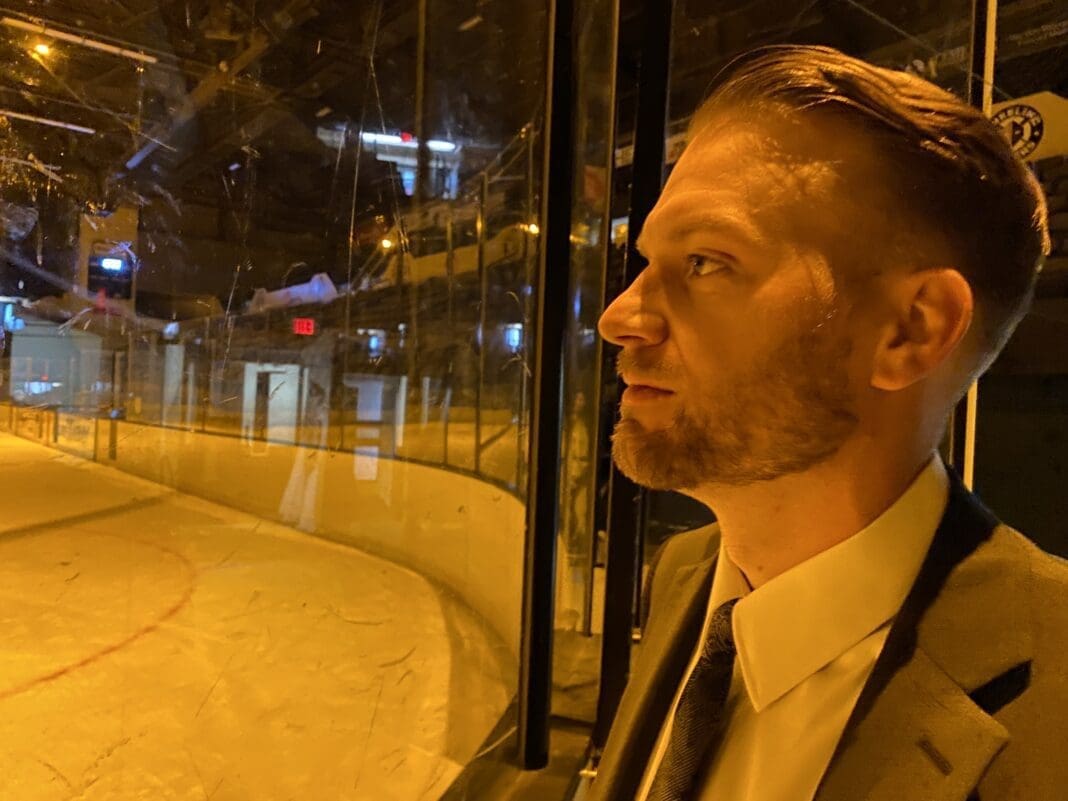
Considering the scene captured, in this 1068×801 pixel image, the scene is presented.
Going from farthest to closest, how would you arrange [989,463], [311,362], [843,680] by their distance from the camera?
[311,362]
[989,463]
[843,680]

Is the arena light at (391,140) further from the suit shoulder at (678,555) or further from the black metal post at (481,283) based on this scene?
the suit shoulder at (678,555)

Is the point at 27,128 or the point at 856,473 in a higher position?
the point at 27,128

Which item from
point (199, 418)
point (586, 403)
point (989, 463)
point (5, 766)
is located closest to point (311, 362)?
point (199, 418)

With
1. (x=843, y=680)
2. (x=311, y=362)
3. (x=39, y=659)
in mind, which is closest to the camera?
(x=843, y=680)

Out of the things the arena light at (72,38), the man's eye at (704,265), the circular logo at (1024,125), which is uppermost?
the arena light at (72,38)

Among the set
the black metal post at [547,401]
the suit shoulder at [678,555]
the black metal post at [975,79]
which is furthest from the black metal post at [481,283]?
the suit shoulder at [678,555]

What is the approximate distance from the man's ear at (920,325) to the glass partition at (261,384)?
1.68 m

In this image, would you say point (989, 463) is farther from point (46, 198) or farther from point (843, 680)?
point (46, 198)

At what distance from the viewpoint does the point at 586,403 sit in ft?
8.71

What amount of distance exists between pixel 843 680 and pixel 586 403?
2120 mm

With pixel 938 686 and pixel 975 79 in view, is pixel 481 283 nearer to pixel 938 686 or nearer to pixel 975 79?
pixel 975 79

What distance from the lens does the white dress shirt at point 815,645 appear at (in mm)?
538

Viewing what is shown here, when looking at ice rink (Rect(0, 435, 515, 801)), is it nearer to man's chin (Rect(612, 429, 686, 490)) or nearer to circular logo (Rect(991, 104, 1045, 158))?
man's chin (Rect(612, 429, 686, 490))

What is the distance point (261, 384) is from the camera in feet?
9.93
